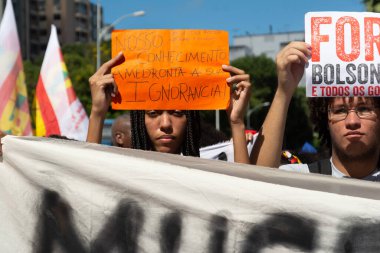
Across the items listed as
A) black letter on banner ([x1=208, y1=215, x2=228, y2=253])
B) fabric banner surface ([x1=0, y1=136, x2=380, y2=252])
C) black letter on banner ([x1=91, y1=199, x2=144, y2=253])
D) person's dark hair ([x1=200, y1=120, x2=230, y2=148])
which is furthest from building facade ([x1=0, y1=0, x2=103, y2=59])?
black letter on banner ([x1=208, y1=215, x2=228, y2=253])

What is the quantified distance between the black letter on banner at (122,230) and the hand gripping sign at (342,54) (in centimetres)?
79

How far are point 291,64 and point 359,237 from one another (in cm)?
70

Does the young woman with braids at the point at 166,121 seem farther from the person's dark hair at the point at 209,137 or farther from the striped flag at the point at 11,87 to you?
the striped flag at the point at 11,87

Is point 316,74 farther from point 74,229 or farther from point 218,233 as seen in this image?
point 74,229

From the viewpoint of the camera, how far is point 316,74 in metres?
2.86

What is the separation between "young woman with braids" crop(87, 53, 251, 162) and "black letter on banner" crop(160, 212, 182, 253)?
479mm

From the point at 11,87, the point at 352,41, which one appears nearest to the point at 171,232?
the point at 352,41

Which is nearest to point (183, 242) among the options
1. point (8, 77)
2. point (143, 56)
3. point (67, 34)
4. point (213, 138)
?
point (143, 56)

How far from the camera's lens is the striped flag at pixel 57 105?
7.90 meters

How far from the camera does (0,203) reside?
281 cm

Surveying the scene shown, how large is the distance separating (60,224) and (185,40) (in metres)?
0.95

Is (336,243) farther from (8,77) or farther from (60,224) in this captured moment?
(8,77)

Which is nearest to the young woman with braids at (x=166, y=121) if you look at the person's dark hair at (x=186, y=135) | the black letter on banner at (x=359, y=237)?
the person's dark hair at (x=186, y=135)

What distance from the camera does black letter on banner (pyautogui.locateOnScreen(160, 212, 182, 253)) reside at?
255 cm
